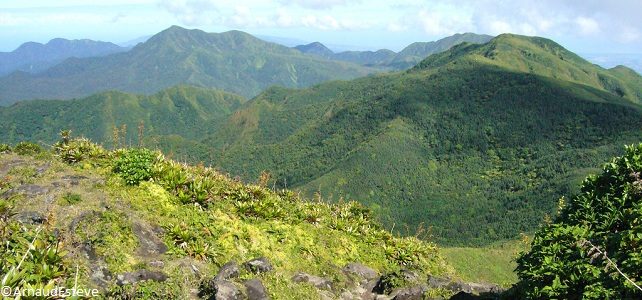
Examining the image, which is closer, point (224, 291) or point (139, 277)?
point (224, 291)

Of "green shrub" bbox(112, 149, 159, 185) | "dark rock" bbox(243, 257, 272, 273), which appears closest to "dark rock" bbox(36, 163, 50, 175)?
"green shrub" bbox(112, 149, 159, 185)

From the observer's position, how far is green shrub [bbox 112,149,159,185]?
1945 centimetres

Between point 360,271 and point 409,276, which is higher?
point 409,276

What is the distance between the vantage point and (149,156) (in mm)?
20875

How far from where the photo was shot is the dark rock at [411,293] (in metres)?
16.8

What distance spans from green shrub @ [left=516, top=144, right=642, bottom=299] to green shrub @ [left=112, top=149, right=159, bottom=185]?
602 inches

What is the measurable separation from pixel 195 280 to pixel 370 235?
11.1m

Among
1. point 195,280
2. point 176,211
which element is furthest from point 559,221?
point 176,211

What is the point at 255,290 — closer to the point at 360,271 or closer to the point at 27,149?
the point at 360,271

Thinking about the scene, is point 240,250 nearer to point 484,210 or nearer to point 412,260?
point 412,260

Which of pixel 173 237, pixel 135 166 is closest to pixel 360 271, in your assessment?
pixel 173 237

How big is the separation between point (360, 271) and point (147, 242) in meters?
8.99

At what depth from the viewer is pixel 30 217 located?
15.7 meters

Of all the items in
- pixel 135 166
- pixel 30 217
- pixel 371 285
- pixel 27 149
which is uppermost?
pixel 135 166
